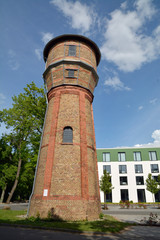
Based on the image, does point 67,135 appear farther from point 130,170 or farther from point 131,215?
point 130,170

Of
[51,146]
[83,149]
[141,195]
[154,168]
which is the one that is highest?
[154,168]

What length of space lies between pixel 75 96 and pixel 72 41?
19.9 ft

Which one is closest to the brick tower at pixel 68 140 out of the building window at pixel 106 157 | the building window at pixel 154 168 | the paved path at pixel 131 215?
the paved path at pixel 131 215

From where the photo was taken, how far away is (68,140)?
43.8 ft

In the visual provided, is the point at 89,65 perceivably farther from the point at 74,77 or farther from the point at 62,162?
the point at 62,162

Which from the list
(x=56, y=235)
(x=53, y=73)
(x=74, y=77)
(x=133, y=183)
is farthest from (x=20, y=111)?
(x=133, y=183)

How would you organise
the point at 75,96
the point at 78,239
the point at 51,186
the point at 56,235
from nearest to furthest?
1. the point at 78,239
2. the point at 56,235
3. the point at 51,186
4. the point at 75,96

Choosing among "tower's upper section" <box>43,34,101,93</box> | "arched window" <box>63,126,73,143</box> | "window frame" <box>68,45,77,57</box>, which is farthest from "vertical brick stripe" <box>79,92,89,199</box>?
"window frame" <box>68,45,77,57</box>

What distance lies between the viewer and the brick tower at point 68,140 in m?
11.3

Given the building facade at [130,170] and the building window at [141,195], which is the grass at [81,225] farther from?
the building window at [141,195]

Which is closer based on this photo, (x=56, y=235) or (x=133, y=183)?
(x=56, y=235)

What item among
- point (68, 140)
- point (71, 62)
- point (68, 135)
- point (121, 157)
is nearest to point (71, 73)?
point (71, 62)

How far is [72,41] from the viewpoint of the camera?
17.1 meters

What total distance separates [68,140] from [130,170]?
89.7 ft
